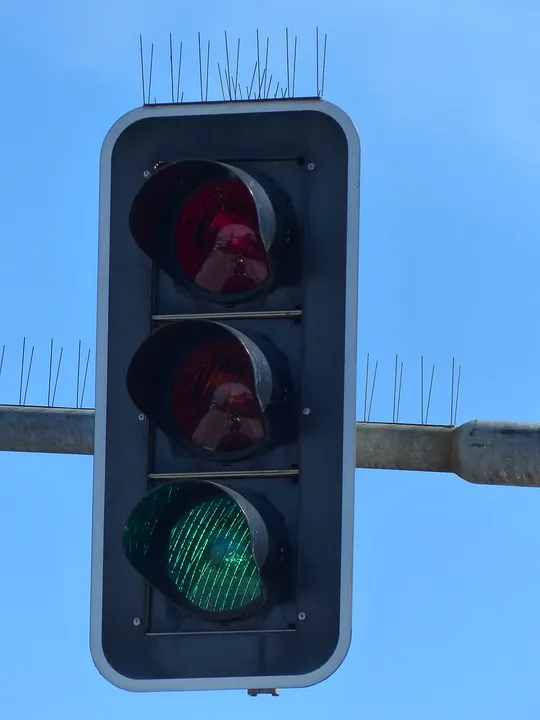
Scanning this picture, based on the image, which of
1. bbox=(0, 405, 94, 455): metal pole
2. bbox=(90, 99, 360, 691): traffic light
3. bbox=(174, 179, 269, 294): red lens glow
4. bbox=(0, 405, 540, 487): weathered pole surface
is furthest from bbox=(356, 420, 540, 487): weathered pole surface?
bbox=(174, 179, 269, 294): red lens glow

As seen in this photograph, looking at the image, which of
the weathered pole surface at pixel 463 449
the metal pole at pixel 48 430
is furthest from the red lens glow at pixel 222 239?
the weathered pole surface at pixel 463 449

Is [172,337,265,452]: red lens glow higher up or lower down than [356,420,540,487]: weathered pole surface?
higher up

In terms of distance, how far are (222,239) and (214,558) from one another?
67 centimetres

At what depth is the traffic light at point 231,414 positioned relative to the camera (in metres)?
3.47

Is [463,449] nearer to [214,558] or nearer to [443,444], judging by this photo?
[443,444]

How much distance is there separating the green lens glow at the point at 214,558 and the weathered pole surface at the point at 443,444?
68.2 inches

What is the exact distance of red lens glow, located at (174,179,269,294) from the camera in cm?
357

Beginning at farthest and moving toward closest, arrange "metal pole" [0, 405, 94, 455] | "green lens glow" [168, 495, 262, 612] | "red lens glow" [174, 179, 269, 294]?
"metal pole" [0, 405, 94, 455] < "red lens glow" [174, 179, 269, 294] < "green lens glow" [168, 495, 262, 612]

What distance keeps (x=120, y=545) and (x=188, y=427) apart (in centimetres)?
31

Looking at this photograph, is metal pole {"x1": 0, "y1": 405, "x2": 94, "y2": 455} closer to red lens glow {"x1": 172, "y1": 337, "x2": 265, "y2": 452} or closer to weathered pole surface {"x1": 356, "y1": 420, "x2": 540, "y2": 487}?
weathered pole surface {"x1": 356, "y1": 420, "x2": 540, "y2": 487}

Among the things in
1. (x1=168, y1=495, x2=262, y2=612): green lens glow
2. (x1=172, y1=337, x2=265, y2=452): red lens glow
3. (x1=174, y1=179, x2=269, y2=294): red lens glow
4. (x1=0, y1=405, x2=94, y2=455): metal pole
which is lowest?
(x1=168, y1=495, x2=262, y2=612): green lens glow

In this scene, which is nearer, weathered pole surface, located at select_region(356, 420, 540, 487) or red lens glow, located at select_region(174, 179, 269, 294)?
red lens glow, located at select_region(174, 179, 269, 294)

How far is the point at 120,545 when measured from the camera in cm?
362

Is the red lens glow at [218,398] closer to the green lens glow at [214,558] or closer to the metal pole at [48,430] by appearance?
the green lens glow at [214,558]
